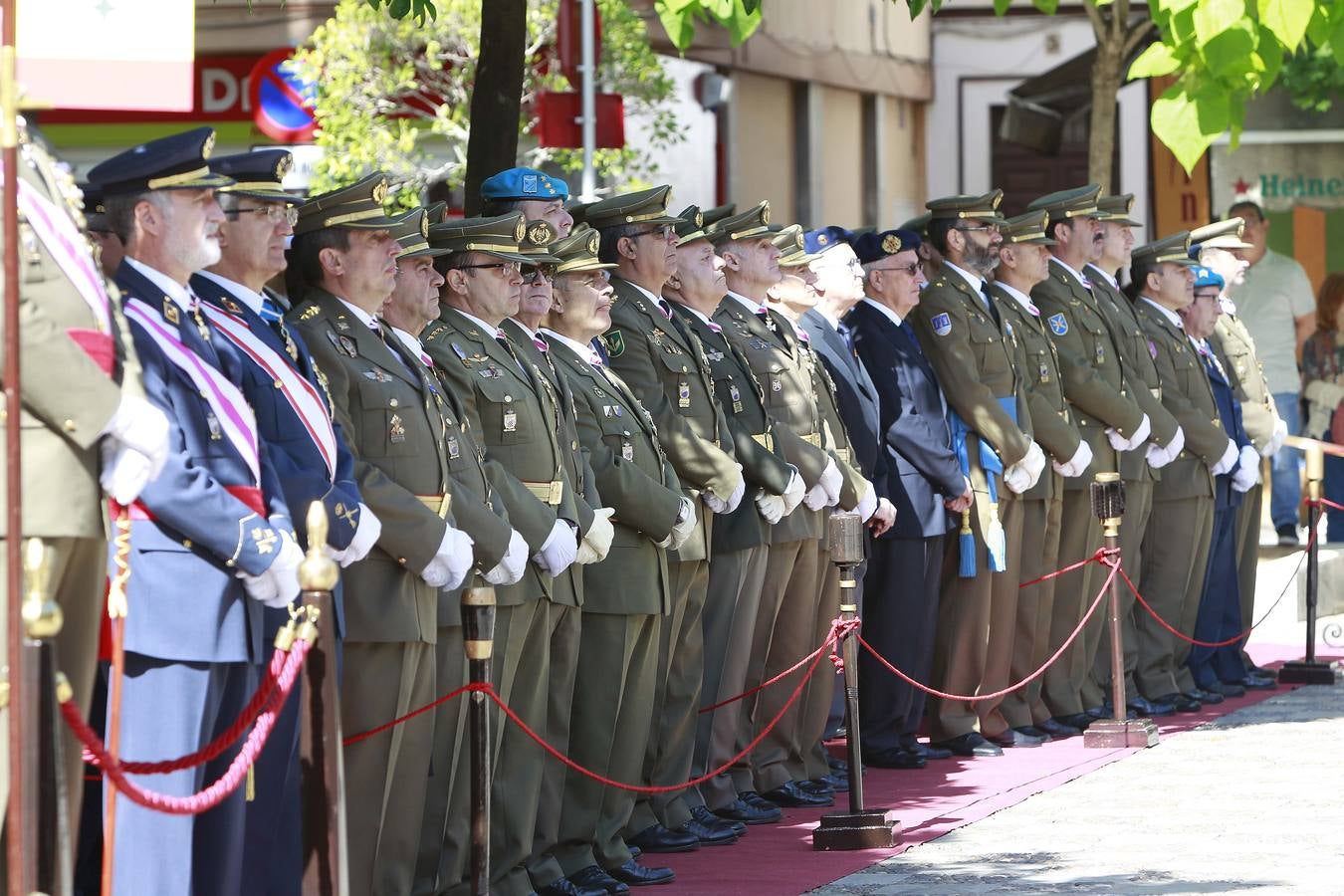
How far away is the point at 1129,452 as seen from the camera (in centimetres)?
1127

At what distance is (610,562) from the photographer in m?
7.66

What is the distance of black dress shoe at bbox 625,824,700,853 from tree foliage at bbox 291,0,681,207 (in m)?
8.40

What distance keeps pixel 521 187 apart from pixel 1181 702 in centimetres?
490

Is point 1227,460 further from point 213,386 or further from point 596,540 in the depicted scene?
point 213,386

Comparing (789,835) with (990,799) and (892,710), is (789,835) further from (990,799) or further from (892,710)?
(892,710)

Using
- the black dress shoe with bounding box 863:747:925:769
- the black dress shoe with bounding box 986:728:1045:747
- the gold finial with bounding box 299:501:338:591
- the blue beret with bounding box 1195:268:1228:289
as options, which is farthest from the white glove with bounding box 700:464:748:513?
the blue beret with bounding box 1195:268:1228:289

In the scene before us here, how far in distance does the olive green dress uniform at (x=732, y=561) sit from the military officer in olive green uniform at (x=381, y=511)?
199 centimetres

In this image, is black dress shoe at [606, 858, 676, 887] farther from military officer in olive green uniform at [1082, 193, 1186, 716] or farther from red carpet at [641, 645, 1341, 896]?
military officer in olive green uniform at [1082, 193, 1186, 716]

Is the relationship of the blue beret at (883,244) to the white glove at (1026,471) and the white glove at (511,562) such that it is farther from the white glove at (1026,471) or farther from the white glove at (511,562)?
the white glove at (511,562)

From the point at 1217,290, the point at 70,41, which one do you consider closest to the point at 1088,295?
the point at 1217,290

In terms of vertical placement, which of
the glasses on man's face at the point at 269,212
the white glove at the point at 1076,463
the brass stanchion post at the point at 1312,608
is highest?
the glasses on man's face at the point at 269,212

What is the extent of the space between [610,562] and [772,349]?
65.9 inches

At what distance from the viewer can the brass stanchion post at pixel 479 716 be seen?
19.6ft

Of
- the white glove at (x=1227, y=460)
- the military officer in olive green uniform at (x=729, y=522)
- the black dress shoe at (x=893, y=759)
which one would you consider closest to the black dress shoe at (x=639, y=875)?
the military officer in olive green uniform at (x=729, y=522)
